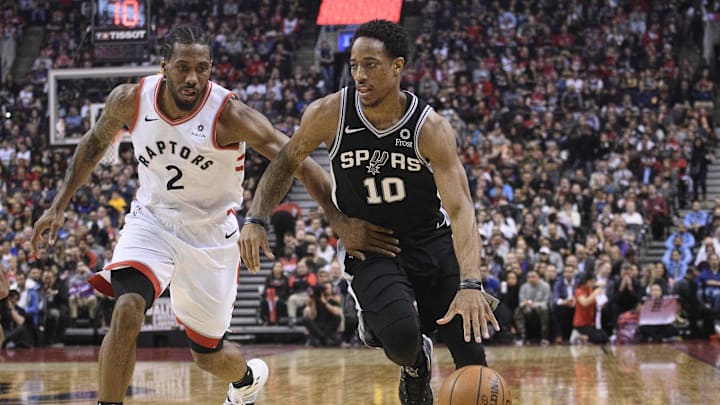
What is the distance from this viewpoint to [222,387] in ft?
29.0

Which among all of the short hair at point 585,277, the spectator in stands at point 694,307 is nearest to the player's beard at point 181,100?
the short hair at point 585,277

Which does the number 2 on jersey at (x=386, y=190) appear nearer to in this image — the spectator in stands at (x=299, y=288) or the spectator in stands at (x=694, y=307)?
the spectator in stands at (x=299, y=288)

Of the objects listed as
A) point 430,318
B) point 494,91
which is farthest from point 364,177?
point 494,91

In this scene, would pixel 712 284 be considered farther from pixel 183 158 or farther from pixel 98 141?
pixel 98 141

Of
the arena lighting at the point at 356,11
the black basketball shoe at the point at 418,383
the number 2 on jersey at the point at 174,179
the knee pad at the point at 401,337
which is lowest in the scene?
the black basketball shoe at the point at 418,383

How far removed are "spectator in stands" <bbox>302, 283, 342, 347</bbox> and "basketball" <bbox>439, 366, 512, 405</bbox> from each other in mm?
9569

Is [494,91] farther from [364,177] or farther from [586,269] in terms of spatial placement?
[364,177]

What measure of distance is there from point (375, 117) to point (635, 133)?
47.1ft

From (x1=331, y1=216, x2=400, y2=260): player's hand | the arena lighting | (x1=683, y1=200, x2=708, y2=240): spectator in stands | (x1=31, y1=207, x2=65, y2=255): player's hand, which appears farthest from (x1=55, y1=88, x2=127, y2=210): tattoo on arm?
the arena lighting

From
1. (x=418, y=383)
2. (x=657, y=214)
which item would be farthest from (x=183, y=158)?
(x=657, y=214)

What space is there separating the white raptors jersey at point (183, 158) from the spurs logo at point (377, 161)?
95cm

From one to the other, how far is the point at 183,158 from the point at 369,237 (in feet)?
3.81

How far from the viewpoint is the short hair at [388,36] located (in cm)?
504

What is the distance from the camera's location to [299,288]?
14.7 m
